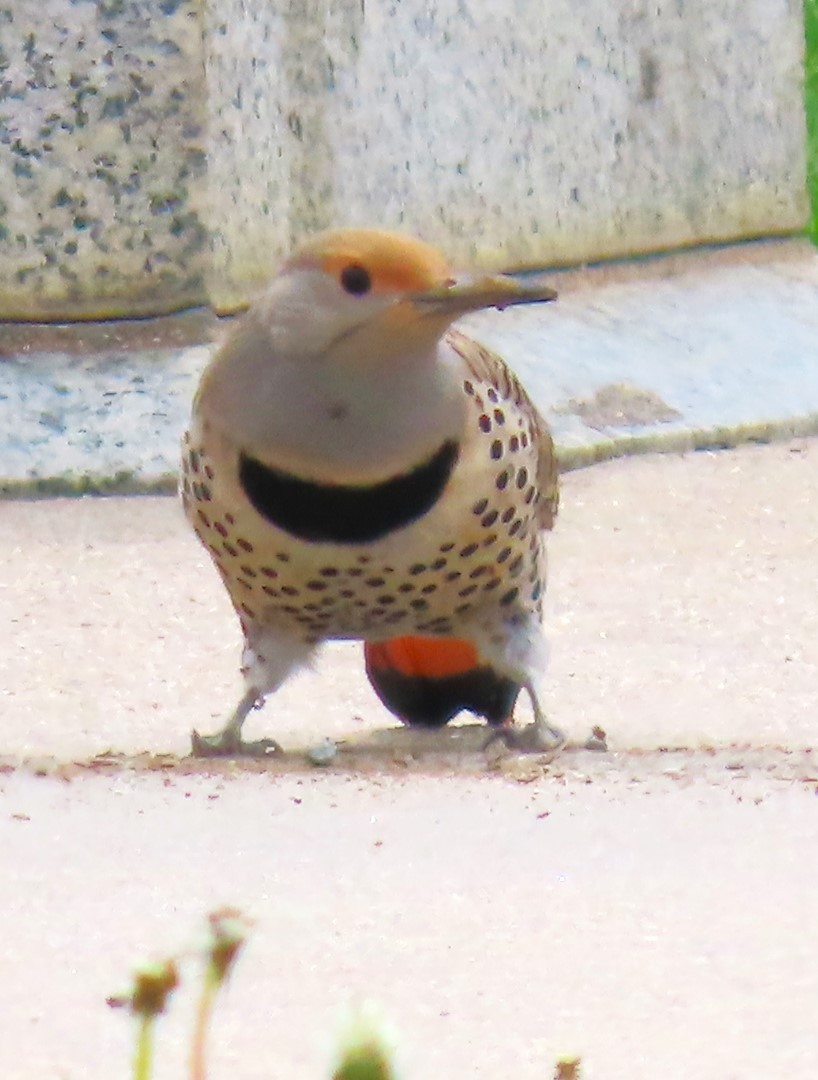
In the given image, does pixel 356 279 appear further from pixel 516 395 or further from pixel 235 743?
pixel 235 743

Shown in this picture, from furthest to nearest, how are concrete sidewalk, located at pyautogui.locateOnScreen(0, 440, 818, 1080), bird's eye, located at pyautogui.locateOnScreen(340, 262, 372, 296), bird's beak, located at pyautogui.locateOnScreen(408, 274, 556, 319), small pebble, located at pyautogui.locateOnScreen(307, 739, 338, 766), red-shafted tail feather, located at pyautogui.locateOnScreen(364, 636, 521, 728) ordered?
red-shafted tail feather, located at pyautogui.locateOnScreen(364, 636, 521, 728) → small pebble, located at pyautogui.locateOnScreen(307, 739, 338, 766) → bird's eye, located at pyautogui.locateOnScreen(340, 262, 372, 296) → bird's beak, located at pyautogui.locateOnScreen(408, 274, 556, 319) → concrete sidewalk, located at pyautogui.locateOnScreen(0, 440, 818, 1080)

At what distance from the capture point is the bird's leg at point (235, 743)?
10.9ft

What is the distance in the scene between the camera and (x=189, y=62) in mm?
5453

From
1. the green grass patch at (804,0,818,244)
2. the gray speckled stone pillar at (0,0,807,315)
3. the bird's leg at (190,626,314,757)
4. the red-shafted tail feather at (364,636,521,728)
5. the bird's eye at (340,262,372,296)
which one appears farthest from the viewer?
the green grass patch at (804,0,818,244)

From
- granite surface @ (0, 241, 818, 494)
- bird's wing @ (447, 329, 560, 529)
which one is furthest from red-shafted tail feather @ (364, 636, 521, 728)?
granite surface @ (0, 241, 818, 494)

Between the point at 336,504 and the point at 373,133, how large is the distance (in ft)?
10.8

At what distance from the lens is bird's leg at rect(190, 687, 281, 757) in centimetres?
334

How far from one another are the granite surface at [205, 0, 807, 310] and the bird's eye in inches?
107

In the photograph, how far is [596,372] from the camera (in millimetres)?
6129

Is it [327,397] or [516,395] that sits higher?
[327,397]

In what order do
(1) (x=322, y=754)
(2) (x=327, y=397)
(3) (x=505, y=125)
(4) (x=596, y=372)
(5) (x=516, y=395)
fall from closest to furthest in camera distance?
(2) (x=327, y=397) < (1) (x=322, y=754) < (5) (x=516, y=395) < (4) (x=596, y=372) < (3) (x=505, y=125)

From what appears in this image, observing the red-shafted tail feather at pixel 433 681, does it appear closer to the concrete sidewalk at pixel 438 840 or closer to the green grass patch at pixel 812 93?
the concrete sidewalk at pixel 438 840

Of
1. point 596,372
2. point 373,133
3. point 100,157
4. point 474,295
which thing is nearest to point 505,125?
point 373,133

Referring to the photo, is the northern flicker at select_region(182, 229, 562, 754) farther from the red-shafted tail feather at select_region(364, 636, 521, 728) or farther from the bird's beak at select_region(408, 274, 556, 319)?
the red-shafted tail feather at select_region(364, 636, 521, 728)
